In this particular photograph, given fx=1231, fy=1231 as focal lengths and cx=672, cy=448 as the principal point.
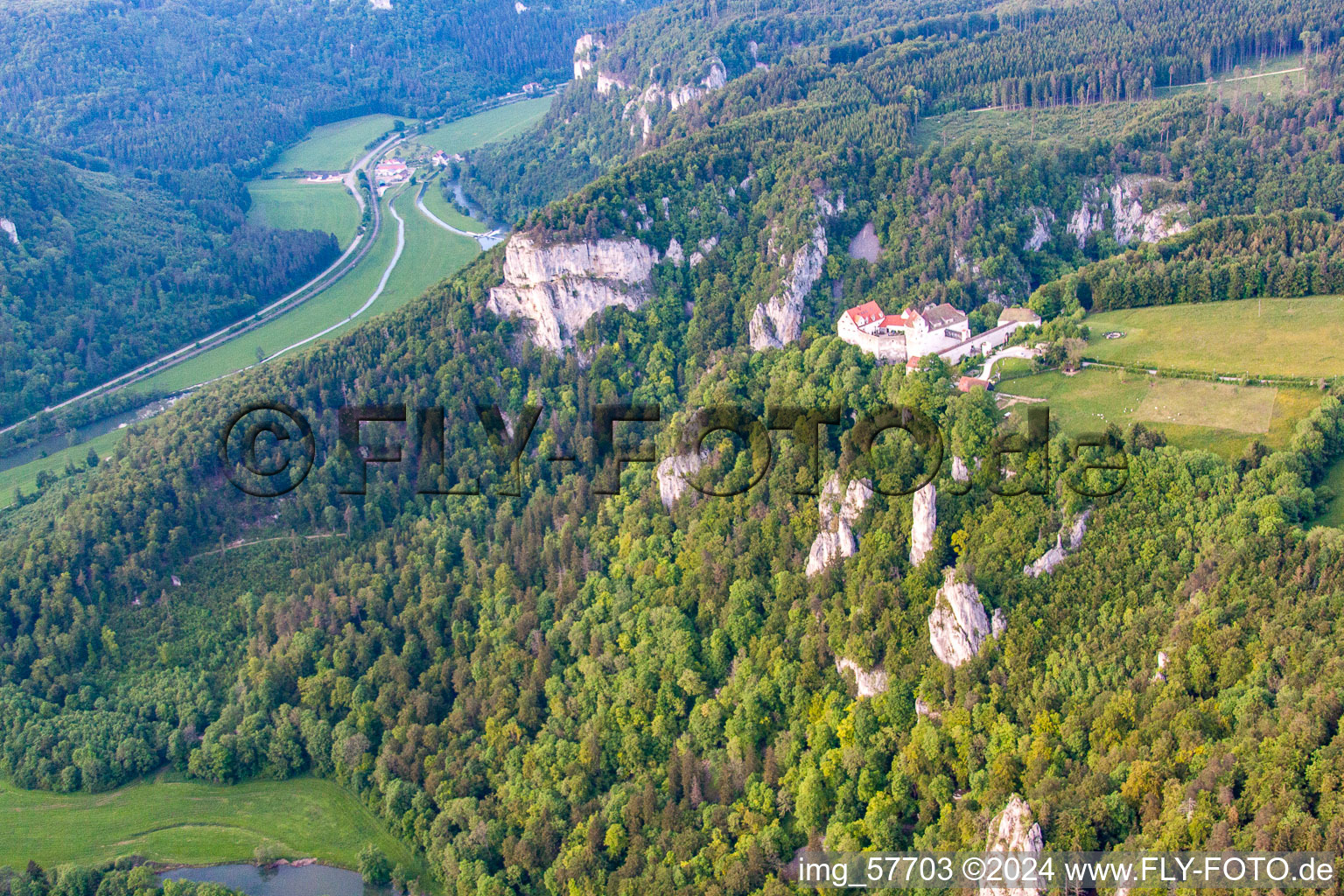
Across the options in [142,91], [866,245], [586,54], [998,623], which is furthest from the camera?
[142,91]

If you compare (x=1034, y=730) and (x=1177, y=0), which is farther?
(x=1177, y=0)

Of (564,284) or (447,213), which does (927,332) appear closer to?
(564,284)

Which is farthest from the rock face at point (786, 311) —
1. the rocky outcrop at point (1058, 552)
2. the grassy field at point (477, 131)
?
the grassy field at point (477, 131)

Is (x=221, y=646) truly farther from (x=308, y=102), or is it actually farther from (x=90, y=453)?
(x=308, y=102)

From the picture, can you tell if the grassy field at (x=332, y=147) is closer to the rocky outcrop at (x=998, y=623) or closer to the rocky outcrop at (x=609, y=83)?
the rocky outcrop at (x=609, y=83)

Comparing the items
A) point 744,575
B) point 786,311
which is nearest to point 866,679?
point 744,575

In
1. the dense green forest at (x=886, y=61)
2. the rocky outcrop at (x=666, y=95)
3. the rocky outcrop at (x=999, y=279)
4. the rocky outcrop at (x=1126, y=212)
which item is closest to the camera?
the rocky outcrop at (x=999, y=279)

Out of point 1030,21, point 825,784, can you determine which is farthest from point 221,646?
point 1030,21
